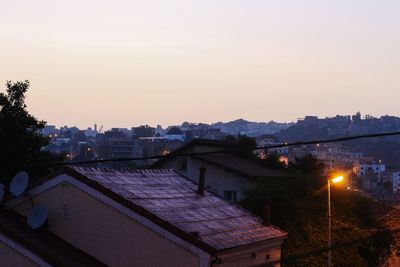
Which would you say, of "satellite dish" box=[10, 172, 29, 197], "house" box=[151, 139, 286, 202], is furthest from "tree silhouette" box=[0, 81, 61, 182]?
"satellite dish" box=[10, 172, 29, 197]

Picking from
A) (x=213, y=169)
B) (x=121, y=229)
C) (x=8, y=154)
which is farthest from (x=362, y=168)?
(x=121, y=229)

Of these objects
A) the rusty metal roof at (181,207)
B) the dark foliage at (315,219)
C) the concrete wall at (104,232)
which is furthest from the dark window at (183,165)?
the concrete wall at (104,232)

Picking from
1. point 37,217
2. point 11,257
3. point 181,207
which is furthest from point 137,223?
point 11,257

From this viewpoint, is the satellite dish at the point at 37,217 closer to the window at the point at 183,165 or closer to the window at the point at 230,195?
the window at the point at 230,195

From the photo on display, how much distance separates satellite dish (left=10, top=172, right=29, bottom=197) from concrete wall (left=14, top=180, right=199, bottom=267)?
1.58ft

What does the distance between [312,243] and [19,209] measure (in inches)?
593

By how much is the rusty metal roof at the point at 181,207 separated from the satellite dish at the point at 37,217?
139 cm

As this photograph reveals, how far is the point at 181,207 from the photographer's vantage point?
2202cm

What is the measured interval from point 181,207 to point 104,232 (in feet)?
9.19

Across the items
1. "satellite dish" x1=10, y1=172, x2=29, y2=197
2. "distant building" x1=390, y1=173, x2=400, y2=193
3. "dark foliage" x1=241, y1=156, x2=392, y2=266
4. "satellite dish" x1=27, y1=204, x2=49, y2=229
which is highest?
"satellite dish" x1=10, y1=172, x2=29, y2=197

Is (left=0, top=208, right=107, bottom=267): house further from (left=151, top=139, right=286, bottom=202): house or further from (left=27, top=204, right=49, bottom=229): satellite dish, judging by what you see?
(left=151, top=139, right=286, bottom=202): house

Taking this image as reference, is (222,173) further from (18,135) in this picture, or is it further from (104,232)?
(104,232)

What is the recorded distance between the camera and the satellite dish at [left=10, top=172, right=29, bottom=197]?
2155 cm

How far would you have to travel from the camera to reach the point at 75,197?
2091 centimetres
